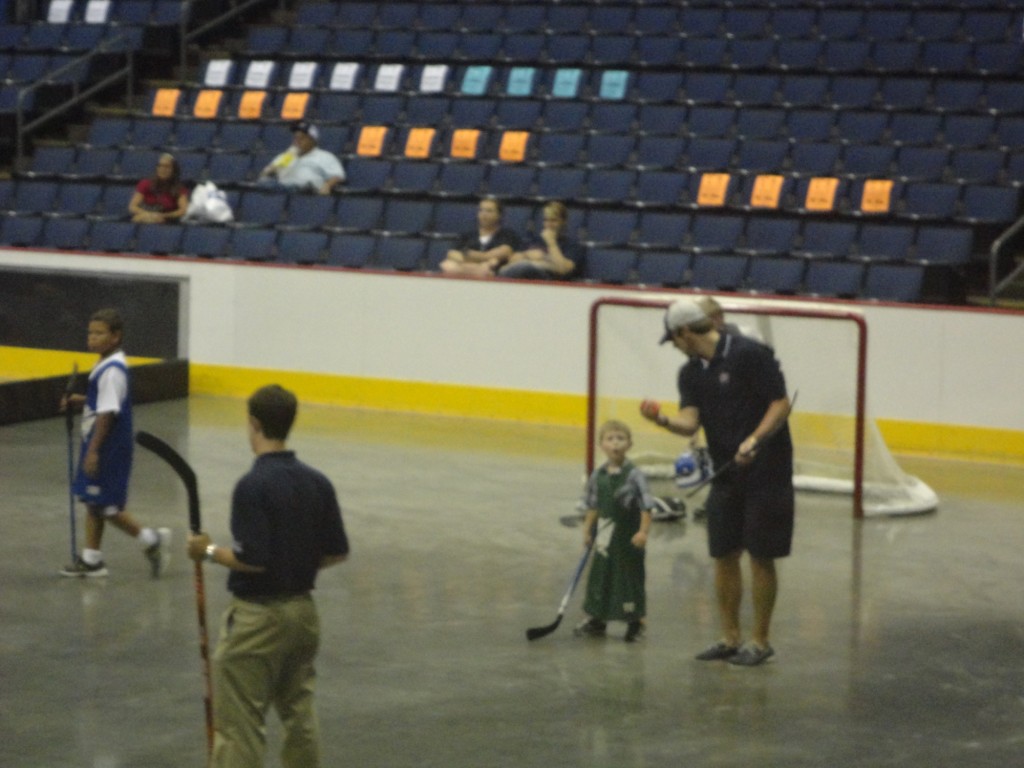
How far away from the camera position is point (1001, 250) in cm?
1511

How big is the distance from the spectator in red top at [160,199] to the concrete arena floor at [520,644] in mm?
5174

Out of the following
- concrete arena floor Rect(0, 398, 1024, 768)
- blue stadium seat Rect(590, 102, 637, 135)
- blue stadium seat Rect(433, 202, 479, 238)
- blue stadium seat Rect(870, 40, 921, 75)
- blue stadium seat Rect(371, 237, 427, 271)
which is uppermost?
blue stadium seat Rect(870, 40, 921, 75)

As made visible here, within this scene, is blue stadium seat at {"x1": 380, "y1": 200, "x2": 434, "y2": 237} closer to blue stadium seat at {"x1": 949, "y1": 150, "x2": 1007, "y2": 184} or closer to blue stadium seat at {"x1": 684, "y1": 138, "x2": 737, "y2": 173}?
blue stadium seat at {"x1": 684, "y1": 138, "x2": 737, "y2": 173}

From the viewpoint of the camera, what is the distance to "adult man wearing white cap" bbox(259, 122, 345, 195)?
1711cm

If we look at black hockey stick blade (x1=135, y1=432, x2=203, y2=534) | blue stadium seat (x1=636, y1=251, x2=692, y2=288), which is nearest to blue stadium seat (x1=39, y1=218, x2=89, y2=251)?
blue stadium seat (x1=636, y1=251, x2=692, y2=288)

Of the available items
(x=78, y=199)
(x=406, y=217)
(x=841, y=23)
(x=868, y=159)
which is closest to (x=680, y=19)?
(x=841, y=23)

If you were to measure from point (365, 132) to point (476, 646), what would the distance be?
10.8m

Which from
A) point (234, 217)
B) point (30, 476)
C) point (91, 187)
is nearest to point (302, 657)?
point (30, 476)

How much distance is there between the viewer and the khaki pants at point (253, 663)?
5.22 metres

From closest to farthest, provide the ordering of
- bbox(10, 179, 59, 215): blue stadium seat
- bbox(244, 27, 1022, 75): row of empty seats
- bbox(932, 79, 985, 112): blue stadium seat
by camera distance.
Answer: bbox(932, 79, 985, 112): blue stadium seat < bbox(244, 27, 1022, 75): row of empty seats < bbox(10, 179, 59, 215): blue stadium seat

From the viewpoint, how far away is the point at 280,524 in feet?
17.1

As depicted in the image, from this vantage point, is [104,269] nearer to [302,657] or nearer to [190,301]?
[190,301]

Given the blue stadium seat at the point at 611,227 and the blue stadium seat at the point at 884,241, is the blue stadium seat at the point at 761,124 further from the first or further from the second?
the blue stadium seat at the point at 884,241

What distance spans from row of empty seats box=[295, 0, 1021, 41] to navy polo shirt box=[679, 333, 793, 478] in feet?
36.2
